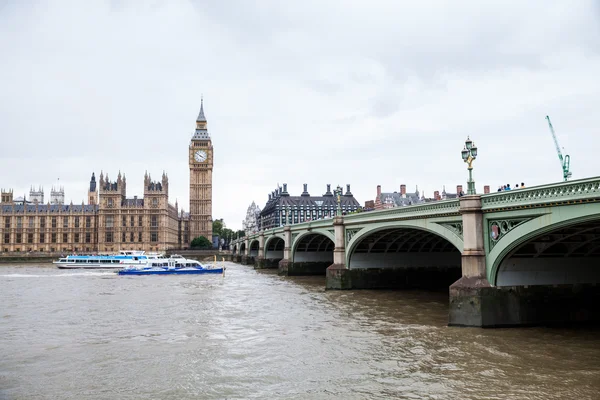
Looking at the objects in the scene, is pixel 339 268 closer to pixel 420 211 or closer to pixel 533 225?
pixel 420 211

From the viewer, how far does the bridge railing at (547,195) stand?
49.4 feet

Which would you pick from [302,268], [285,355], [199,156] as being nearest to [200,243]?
[199,156]

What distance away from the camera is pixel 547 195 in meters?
16.7

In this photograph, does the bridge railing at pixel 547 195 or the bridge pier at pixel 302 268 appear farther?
the bridge pier at pixel 302 268

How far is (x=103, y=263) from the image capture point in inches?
3031

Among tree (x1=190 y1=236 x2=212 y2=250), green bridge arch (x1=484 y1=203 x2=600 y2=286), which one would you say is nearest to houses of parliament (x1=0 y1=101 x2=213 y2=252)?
tree (x1=190 y1=236 x2=212 y2=250)

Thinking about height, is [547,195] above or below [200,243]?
above

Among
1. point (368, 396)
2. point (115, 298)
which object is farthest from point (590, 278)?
point (115, 298)

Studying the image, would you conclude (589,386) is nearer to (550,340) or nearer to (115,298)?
(550,340)

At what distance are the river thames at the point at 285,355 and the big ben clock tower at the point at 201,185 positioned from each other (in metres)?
117

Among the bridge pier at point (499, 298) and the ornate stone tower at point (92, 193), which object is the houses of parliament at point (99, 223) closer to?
the ornate stone tower at point (92, 193)

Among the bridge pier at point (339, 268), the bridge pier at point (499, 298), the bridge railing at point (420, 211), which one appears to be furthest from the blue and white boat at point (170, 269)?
the bridge pier at point (499, 298)

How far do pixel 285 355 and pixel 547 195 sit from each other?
1028 centimetres

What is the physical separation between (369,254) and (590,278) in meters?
17.6
